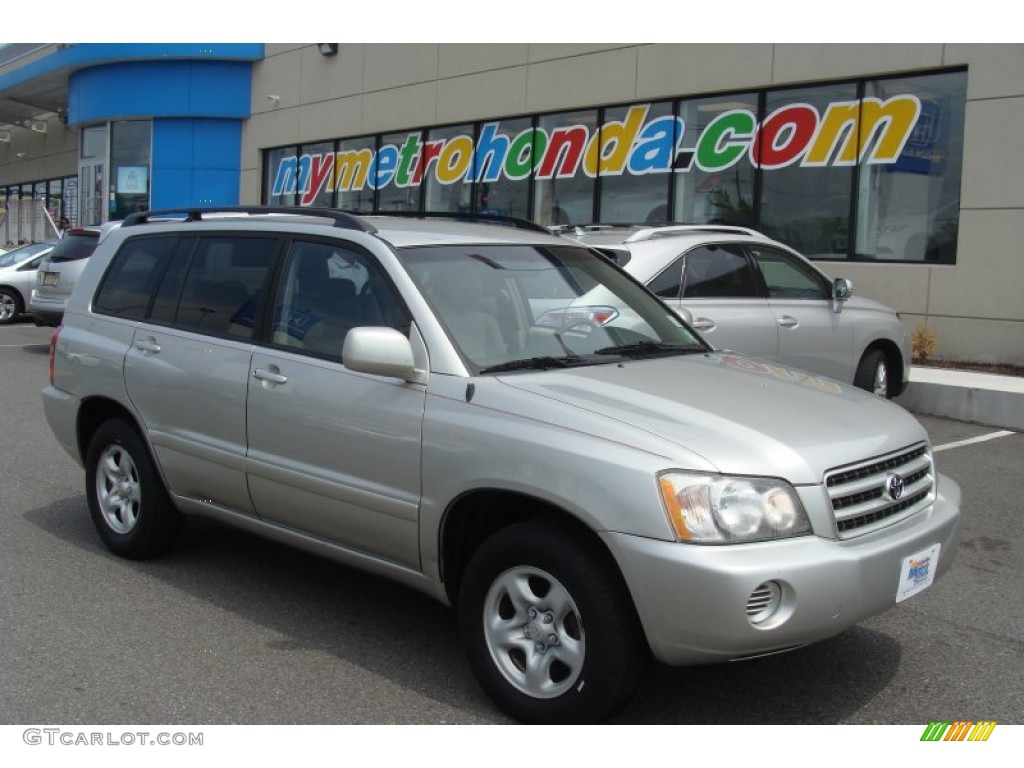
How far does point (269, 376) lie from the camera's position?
15.5 feet

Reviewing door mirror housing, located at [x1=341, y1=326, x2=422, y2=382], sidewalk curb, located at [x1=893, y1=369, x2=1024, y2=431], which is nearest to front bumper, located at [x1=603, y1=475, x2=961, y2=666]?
door mirror housing, located at [x1=341, y1=326, x2=422, y2=382]

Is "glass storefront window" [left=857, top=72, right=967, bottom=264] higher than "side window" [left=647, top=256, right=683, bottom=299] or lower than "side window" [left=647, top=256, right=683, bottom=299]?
higher

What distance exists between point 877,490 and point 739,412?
542mm

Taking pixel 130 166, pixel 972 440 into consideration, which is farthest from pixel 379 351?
pixel 130 166

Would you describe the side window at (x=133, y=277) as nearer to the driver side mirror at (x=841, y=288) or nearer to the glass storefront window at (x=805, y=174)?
the driver side mirror at (x=841, y=288)

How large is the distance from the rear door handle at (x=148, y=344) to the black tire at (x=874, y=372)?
240 inches

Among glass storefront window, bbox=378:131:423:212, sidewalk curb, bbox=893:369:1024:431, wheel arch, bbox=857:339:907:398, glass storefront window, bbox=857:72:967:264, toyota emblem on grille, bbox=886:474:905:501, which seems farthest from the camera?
glass storefront window, bbox=378:131:423:212

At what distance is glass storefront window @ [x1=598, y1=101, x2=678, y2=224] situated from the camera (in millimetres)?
16047

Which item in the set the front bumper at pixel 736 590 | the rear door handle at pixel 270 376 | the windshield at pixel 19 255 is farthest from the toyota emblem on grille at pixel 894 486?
the windshield at pixel 19 255

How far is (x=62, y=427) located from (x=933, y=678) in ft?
15.0

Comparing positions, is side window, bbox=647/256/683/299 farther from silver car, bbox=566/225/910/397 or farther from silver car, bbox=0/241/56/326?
silver car, bbox=0/241/56/326

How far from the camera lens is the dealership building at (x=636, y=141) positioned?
41.5 ft

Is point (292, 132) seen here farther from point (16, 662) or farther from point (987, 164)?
point (16, 662)

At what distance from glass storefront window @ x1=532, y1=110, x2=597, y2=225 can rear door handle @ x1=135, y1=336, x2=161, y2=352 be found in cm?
1226
